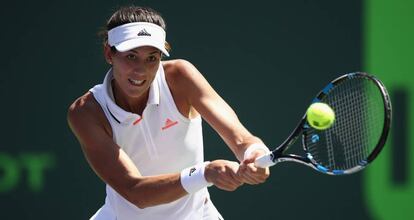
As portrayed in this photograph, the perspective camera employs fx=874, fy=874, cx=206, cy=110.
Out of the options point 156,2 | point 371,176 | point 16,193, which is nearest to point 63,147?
point 16,193

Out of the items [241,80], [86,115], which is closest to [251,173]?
[86,115]

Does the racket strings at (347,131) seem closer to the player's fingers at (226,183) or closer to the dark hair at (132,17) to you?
the player's fingers at (226,183)

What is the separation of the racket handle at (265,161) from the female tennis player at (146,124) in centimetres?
12

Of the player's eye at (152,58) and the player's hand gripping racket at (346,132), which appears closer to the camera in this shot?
the player's hand gripping racket at (346,132)

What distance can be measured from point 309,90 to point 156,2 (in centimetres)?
98

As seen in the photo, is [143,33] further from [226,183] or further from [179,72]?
[226,183]

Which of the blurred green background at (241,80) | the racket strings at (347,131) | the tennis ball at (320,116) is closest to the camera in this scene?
the tennis ball at (320,116)

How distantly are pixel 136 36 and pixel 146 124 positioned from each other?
1.19ft

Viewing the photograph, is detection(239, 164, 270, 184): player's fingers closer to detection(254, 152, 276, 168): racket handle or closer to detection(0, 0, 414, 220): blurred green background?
detection(254, 152, 276, 168): racket handle

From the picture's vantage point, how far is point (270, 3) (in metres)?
4.84

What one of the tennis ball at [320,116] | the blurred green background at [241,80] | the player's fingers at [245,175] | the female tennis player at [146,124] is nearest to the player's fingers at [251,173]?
the player's fingers at [245,175]

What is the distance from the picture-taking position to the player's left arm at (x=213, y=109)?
3.07 metres

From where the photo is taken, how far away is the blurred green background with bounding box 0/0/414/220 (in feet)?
15.7

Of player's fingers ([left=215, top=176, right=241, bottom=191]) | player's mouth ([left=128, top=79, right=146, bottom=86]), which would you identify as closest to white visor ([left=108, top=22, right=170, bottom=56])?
player's mouth ([left=128, top=79, right=146, bottom=86])
